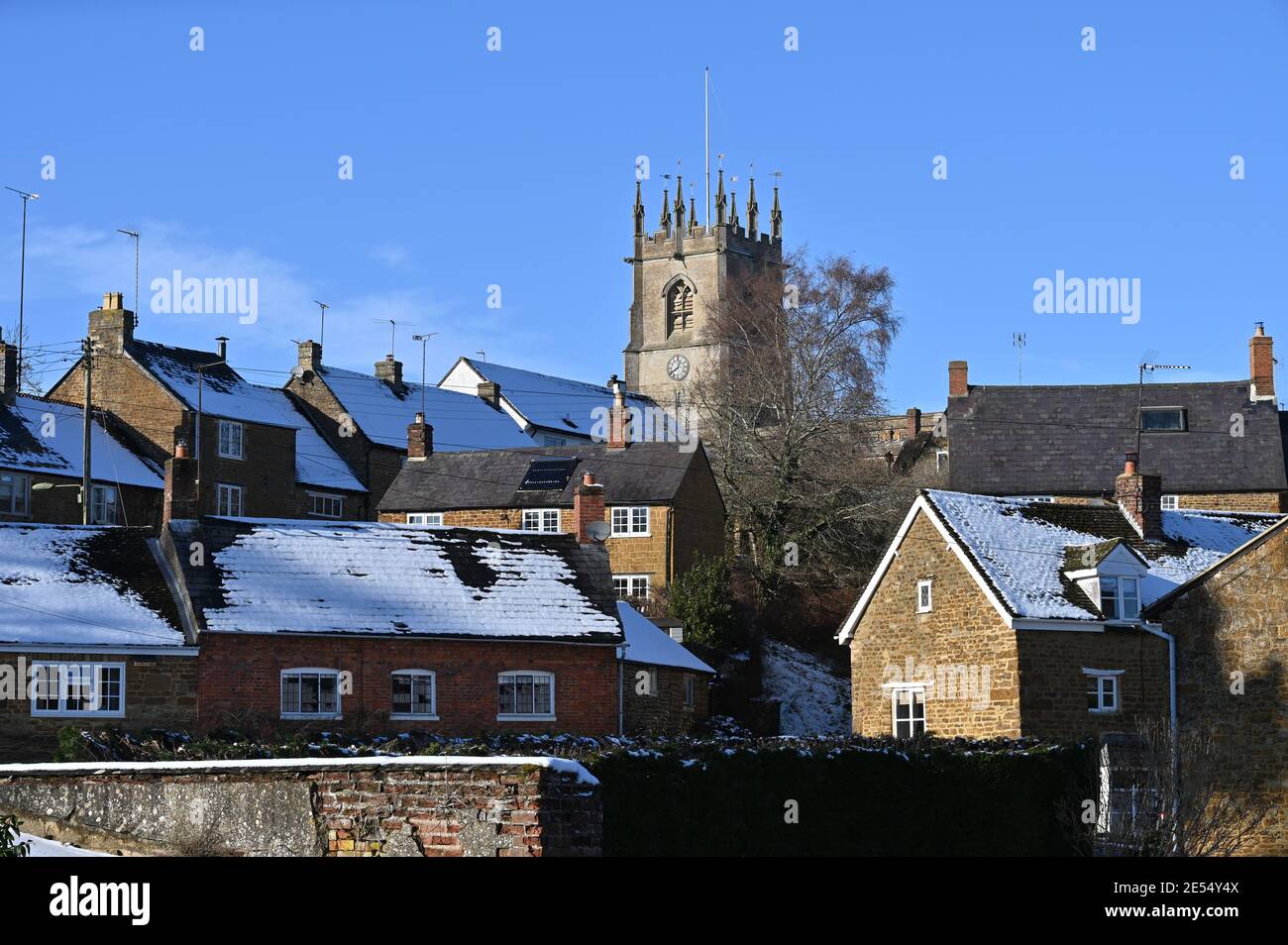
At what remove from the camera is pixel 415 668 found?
3588 centimetres

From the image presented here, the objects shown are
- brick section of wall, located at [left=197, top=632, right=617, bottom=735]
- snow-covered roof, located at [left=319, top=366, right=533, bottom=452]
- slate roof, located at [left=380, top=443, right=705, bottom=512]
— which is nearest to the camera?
brick section of wall, located at [left=197, top=632, right=617, bottom=735]

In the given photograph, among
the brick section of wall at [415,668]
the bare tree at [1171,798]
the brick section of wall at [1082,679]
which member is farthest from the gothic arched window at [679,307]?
the bare tree at [1171,798]

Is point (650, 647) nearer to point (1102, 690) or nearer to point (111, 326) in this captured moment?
point (1102, 690)

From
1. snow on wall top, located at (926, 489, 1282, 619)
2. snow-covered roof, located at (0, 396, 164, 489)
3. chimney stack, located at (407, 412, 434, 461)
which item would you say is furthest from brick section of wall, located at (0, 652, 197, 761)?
chimney stack, located at (407, 412, 434, 461)

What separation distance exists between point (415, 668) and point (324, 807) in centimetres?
1965

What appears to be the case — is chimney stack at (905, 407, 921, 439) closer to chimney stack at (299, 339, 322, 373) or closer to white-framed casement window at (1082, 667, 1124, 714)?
chimney stack at (299, 339, 322, 373)

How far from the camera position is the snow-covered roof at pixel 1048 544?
120 ft

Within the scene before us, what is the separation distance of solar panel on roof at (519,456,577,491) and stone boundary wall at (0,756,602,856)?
40298 mm

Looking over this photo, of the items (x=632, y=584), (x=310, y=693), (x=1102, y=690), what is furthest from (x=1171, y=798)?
(x=632, y=584)

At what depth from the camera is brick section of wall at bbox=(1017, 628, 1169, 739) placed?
35562mm

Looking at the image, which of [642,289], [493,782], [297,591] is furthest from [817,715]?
[642,289]

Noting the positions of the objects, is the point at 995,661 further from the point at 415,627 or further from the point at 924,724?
the point at 415,627

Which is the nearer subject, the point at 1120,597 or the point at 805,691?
the point at 1120,597

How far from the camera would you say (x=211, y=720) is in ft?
110
